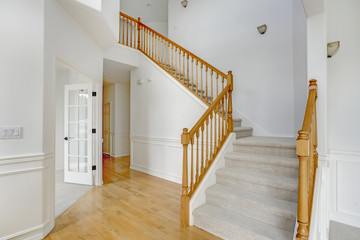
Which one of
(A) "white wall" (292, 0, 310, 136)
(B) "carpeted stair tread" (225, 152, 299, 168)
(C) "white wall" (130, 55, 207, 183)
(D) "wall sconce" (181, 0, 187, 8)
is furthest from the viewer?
(D) "wall sconce" (181, 0, 187, 8)

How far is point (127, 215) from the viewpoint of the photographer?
2488 mm

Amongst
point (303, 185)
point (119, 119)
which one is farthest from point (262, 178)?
point (119, 119)

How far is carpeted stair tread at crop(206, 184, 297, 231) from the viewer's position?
6.00ft

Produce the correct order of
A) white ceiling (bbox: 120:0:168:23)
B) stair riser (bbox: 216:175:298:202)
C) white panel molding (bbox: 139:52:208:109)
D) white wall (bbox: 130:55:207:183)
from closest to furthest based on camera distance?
stair riser (bbox: 216:175:298:202), white panel molding (bbox: 139:52:208:109), white wall (bbox: 130:55:207:183), white ceiling (bbox: 120:0:168:23)

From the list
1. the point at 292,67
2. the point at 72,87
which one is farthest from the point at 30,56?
the point at 292,67

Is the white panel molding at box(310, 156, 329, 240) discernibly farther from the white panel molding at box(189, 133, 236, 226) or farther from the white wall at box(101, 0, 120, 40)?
the white wall at box(101, 0, 120, 40)

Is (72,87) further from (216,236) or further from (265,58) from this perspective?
(265,58)

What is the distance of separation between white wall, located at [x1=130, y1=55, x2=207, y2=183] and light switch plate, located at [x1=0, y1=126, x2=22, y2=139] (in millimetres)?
2573

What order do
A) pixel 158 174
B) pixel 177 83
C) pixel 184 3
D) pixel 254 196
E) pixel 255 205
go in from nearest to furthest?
1. pixel 255 205
2. pixel 254 196
3. pixel 177 83
4. pixel 158 174
5. pixel 184 3

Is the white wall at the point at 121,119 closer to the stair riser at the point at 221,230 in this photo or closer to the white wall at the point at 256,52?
the white wall at the point at 256,52

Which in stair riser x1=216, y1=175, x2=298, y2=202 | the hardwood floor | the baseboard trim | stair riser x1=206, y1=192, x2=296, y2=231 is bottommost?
the hardwood floor

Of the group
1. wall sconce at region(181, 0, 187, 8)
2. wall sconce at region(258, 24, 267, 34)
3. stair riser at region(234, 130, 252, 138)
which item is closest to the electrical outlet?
stair riser at region(234, 130, 252, 138)

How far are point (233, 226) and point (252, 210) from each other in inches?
11.9

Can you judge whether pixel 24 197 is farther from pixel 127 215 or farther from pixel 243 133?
pixel 243 133
